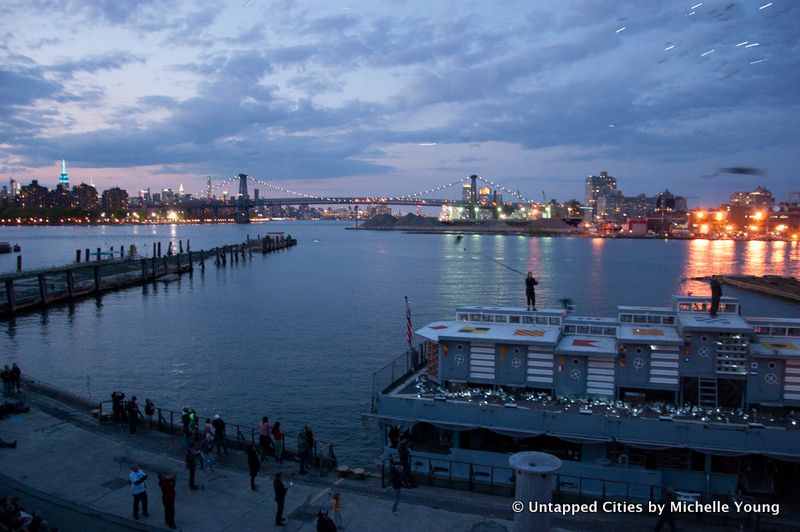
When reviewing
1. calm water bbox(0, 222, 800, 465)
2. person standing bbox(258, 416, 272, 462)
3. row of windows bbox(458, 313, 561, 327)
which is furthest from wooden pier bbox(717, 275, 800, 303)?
person standing bbox(258, 416, 272, 462)

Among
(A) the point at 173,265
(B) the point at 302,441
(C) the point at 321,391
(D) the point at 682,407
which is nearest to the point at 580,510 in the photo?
(D) the point at 682,407

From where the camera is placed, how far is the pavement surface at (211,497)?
995 cm

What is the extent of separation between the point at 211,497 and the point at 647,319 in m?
11.9

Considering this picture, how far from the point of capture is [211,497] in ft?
35.8

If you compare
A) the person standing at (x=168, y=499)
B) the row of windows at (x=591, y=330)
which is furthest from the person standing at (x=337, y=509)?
the row of windows at (x=591, y=330)

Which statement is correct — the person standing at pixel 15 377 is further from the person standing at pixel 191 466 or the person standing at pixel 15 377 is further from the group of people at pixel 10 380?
the person standing at pixel 191 466

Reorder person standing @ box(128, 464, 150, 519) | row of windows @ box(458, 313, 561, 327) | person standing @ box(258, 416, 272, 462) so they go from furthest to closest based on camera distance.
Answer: row of windows @ box(458, 313, 561, 327) < person standing @ box(258, 416, 272, 462) < person standing @ box(128, 464, 150, 519)

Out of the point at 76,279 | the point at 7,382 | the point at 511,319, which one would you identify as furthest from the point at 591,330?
the point at 76,279

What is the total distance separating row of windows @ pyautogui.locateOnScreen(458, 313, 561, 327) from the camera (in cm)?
1666

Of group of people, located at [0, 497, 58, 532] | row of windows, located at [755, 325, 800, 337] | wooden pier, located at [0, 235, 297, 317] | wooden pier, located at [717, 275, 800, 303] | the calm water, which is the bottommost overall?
wooden pier, located at [717, 275, 800, 303]

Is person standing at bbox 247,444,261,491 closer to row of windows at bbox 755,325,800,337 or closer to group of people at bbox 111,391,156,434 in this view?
group of people at bbox 111,391,156,434

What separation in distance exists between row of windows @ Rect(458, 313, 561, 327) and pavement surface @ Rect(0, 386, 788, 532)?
244 inches

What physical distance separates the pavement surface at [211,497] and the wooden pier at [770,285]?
5717 centimetres

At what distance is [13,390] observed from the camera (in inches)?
658
